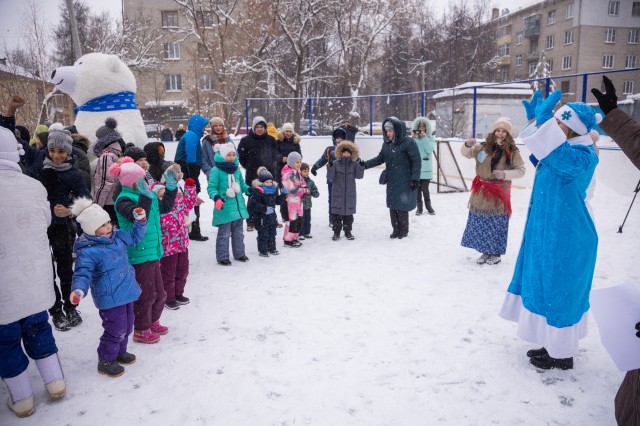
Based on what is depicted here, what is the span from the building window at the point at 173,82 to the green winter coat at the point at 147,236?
35.2 metres

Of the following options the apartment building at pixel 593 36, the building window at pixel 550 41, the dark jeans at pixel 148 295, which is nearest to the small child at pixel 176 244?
the dark jeans at pixel 148 295

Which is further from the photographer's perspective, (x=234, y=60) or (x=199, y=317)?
(x=234, y=60)

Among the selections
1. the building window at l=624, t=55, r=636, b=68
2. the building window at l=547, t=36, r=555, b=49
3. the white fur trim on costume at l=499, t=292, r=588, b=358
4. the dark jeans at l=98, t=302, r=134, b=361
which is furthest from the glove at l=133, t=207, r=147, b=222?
the building window at l=547, t=36, r=555, b=49

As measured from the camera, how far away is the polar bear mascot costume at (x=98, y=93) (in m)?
5.25

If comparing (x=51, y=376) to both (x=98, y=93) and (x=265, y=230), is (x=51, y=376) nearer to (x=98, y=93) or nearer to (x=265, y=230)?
(x=265, y=230)

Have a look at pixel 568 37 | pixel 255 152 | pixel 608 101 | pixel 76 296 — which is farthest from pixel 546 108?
pixel 568 37

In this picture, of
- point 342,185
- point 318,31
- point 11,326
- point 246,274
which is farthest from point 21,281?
point 318,31

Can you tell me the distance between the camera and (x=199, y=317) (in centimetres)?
413

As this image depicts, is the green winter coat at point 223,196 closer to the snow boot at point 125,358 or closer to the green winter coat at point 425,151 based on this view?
the snow boot at point 125,358

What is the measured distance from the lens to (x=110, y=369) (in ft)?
10.3

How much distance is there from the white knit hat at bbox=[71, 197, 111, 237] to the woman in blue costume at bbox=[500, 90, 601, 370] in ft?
9.46

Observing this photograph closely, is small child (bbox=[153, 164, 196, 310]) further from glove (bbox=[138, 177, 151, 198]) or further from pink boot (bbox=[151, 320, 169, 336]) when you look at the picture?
pink boot (bbox=[151, 320, 169, 336])

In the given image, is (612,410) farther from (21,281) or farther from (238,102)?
(238,102)

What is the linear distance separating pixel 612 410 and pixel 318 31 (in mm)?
26497
